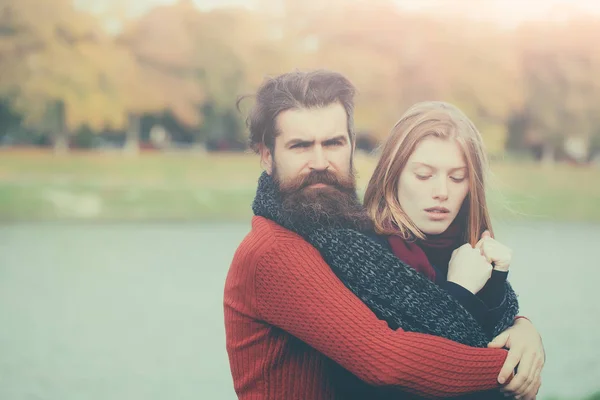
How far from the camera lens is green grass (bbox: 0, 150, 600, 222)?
6957mm

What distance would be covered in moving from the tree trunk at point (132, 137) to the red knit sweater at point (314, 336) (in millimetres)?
5689

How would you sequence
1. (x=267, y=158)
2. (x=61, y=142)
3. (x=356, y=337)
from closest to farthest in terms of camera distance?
(x=356, y=337) → (x=267, y=158) → (x=61, y=142)

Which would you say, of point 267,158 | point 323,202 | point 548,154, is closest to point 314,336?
point 323,202

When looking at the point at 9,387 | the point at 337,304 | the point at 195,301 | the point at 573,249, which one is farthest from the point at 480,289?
the point at 573,249

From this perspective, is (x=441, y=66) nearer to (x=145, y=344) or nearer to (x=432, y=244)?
(x=145, y=344)

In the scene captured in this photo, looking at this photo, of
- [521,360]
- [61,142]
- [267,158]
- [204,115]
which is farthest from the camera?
[204,115]

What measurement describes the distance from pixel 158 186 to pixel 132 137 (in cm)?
73

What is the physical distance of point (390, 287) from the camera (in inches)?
58.6

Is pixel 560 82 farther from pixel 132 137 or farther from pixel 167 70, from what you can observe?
pixel 132 137

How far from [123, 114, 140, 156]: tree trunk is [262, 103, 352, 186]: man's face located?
18.3 feet

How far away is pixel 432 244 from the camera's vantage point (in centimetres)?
173

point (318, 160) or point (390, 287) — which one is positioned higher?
point (318, 160)

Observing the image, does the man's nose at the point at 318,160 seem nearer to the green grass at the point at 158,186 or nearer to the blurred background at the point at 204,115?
the blurred background at the point at 204,115

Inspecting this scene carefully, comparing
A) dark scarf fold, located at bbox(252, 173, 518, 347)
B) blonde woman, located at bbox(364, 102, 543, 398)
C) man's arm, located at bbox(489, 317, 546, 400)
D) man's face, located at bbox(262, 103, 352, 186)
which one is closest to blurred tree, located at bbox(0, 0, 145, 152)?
man's face, located at bbox(262, 103, 352, 186)
